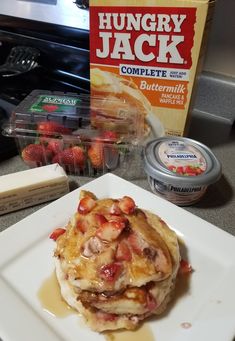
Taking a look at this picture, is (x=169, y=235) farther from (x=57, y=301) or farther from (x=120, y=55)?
(x=120, y=55)

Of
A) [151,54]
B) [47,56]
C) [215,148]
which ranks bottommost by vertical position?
[215,148]

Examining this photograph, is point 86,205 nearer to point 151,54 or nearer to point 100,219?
point 100,219

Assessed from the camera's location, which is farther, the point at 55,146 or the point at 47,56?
the point at 47,56

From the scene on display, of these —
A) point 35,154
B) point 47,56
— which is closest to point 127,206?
point 35,154

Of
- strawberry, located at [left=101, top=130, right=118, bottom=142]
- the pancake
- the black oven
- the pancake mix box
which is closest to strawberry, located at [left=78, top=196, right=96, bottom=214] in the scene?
the pancake

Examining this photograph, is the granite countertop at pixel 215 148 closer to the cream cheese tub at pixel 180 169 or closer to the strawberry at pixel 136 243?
the cream cheese tub at pixel 180 169
